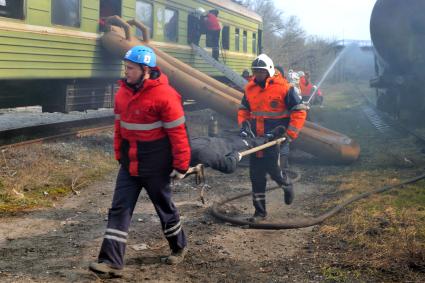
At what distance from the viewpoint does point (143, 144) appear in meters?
4.07

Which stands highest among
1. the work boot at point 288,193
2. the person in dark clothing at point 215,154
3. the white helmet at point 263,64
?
the white helmet at point 263,64

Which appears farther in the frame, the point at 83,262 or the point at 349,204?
the point at 349,204

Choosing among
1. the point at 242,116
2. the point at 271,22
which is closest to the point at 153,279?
the point at 242,116

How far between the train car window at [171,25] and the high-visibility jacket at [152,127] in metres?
9.47

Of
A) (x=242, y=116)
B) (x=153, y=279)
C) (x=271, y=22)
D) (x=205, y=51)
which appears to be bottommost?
(x=153, y=279)

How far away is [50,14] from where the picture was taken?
918 centimetres

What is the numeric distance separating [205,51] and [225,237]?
10270 millimetres

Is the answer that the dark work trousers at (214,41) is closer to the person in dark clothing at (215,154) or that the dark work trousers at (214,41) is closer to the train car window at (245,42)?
the train car window at (245,42)

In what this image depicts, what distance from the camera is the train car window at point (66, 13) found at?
9383 millimetres

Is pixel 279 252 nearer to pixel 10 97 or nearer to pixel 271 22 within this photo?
pixel 10 97

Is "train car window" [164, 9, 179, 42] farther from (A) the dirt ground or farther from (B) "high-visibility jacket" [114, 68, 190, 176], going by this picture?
(B) "high-visibility jacket" [114, 68, 190, 176]

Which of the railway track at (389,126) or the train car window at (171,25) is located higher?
the train car window at (171,25)

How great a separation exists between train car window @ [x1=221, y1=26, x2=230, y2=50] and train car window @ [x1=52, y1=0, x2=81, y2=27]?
780cm

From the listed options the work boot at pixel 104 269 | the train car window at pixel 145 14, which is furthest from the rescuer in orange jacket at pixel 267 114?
the train car window at pixel 145 14
